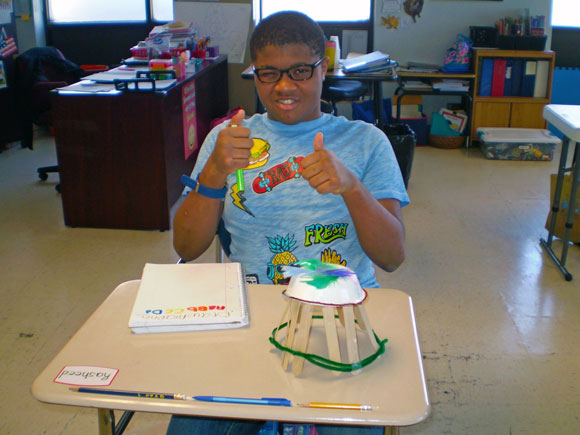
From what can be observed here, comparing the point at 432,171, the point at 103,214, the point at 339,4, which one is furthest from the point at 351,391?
the point at 339,4

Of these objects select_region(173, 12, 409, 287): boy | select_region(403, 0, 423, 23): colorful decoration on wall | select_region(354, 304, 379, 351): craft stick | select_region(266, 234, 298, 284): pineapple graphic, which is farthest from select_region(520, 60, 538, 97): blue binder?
select_region(354, 304, 379, 351): craft stick

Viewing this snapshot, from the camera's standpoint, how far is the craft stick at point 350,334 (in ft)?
3.18

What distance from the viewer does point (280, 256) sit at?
1.43 meters

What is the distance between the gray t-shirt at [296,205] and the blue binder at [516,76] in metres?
4.05

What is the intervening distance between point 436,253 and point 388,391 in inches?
89.1

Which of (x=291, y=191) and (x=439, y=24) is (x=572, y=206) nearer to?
(x=291, y=191)

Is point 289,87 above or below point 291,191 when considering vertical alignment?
above

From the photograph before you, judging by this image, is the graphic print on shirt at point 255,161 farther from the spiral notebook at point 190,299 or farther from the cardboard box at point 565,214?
the cardboard box at point 565,214

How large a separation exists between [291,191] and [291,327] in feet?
1.63

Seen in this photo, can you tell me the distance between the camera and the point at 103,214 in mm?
3389

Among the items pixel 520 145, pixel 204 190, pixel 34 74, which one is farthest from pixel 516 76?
pixel 204 190

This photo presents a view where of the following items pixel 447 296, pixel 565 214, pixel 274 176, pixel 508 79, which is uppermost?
pixel 274 176

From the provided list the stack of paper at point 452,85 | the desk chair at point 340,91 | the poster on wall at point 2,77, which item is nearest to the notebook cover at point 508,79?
the stack of paper at point 452,85

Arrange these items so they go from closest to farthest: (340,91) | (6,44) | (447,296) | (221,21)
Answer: (447,296), (340,91), (221,21), (6,44)
